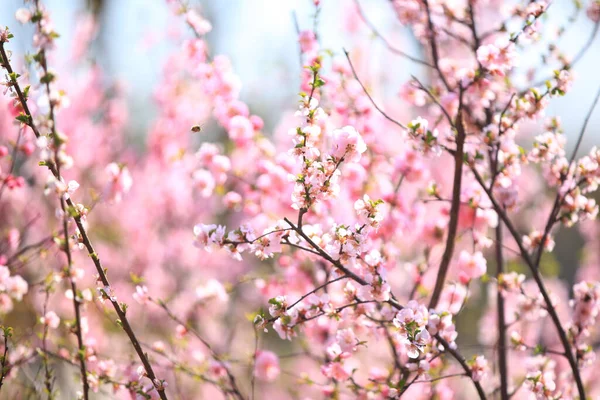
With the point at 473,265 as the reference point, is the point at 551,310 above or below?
below

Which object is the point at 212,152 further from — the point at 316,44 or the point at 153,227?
the point at 153,227

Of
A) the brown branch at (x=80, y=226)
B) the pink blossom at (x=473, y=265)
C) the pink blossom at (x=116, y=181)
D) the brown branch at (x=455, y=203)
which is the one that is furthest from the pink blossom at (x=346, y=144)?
the pink blossom at (x=116, y=181)

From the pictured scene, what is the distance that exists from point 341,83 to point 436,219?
78cm

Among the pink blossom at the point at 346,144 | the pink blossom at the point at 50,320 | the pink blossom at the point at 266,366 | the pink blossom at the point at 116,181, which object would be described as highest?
the pink blossom at the point at 116,181

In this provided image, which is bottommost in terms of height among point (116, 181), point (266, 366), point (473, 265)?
point (266, 366)

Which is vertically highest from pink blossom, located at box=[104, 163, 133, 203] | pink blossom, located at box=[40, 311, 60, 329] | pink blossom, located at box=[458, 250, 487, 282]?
pink blossom, located at box=[104, 163, 133, 203]

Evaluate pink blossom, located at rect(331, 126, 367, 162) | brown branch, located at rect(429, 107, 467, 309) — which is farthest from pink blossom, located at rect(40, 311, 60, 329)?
brown branch, located at rect(429, 107, 467, 309)

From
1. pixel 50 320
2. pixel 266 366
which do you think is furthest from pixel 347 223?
pixel 50 320

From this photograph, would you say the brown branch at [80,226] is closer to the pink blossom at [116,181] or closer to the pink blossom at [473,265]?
the pink blossom at [116,181]

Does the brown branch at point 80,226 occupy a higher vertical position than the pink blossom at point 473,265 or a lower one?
lower

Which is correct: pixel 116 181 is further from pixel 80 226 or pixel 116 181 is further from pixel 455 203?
pixel 455 203

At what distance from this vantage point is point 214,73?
250cm

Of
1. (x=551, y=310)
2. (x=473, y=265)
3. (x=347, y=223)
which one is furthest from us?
(x=347, y=223)

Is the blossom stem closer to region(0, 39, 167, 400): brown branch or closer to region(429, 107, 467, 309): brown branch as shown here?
region(429, 107, 467, 309): brown branch
